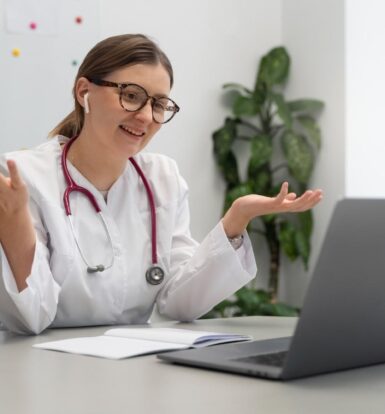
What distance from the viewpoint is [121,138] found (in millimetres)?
1787

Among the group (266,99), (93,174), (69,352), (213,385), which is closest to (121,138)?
(93,174)

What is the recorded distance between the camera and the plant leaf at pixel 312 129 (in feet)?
12.0

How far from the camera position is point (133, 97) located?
1.78 metres

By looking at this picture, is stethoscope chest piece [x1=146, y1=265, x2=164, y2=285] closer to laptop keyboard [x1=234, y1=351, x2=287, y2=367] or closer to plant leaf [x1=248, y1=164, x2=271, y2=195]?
laptop keyboard [x1=234, y1=351, x2=287, y2=367]

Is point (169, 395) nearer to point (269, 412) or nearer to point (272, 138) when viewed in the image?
point (269, 412)

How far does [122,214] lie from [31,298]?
42 centimetres

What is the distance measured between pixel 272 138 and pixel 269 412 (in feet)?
A: 10.3

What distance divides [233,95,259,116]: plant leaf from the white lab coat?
183 centimetres

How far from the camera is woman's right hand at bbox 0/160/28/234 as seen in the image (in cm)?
127

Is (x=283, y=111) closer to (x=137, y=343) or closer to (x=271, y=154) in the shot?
(x=271, y=154)

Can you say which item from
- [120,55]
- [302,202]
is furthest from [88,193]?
[302,202]

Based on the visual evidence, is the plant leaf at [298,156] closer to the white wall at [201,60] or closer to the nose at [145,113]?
the white wall at [201,60]

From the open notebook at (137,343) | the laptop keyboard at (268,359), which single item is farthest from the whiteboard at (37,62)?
the laptop keyboard at (268,359)

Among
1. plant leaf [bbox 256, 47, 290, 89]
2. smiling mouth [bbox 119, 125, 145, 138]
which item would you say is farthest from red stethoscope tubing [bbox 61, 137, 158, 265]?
plant leaf [bbox 256, 47, 290, 89]
